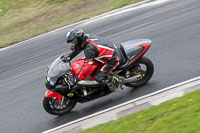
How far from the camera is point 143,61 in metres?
7.14

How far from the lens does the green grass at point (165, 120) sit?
4757 mm

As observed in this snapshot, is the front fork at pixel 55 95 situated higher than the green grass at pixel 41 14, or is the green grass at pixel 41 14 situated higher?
the green grass at pixel 41 14

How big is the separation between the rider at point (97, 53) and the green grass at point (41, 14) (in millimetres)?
9541

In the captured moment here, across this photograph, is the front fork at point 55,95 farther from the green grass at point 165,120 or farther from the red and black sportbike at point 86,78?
the green grass at point 165,120

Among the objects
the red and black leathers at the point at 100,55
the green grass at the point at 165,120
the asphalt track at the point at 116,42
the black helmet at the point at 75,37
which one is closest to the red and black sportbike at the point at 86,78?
the red and black leathers at the point at 100,55

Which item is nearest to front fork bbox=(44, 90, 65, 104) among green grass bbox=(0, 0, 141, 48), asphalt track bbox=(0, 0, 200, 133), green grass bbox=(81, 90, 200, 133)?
asphalt track bbox=(0, 0, 200, 133)

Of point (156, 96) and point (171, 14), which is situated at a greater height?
point (171, 14)

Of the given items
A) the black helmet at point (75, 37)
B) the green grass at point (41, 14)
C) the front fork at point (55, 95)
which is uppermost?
the green grass at point (41, 14)

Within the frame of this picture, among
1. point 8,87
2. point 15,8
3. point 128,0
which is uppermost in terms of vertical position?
point 15,8

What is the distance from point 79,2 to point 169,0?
6.48m

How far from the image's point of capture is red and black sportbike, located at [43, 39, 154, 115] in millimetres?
6566

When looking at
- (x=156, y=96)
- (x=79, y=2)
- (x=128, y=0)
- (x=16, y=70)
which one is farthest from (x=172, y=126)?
(x=79, y=2)

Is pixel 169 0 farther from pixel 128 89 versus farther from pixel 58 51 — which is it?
pixel 128 89

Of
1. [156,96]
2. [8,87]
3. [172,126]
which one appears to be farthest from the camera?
[8,87]
